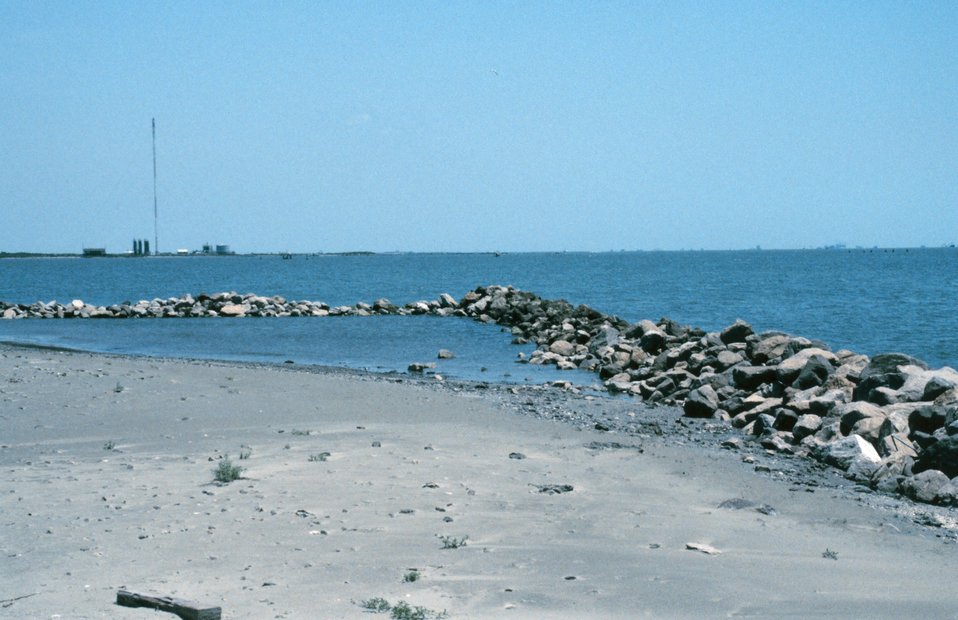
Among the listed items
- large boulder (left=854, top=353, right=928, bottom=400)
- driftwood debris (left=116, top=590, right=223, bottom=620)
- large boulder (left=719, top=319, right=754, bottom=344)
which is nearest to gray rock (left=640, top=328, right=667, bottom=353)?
large boulder (left=719, top=319, right=754, bottom=344)

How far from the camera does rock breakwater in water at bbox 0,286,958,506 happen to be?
12234 millimetres

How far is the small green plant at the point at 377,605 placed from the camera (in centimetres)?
648

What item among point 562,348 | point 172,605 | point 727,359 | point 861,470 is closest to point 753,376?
point 727,359

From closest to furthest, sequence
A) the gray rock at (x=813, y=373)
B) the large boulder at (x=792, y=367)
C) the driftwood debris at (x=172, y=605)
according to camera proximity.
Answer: the driftwood debris at (x=172, y=605) → the gray rock at (x=813, y=373) → the large boulder at (x=792, y=367)

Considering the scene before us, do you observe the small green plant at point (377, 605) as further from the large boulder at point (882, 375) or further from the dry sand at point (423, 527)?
the large boulder at point (882, 375)

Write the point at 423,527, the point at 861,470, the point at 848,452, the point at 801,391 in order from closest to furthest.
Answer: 1. the point at 423,527
2. the point at 861,470
3. the point at 848,452
4. the point at 801,391

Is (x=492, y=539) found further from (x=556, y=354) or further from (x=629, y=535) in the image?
(x=556, y=354)

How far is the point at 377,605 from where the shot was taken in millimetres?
6543

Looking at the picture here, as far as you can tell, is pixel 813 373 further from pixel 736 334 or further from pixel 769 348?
pixel 736 334

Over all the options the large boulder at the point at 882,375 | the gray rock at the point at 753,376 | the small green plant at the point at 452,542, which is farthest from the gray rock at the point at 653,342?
the small green plant at the point at 452,542

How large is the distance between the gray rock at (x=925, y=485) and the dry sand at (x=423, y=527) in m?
0.78

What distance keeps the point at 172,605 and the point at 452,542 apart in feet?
8.55

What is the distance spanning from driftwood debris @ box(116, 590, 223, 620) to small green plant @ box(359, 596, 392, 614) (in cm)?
94

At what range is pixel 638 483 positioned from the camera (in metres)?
11.1
